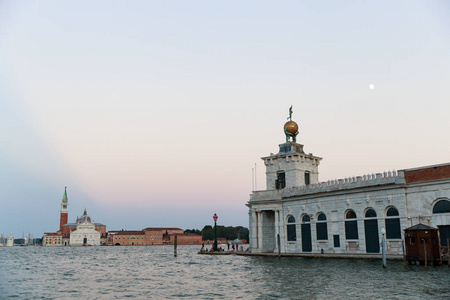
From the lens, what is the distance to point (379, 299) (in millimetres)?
20125

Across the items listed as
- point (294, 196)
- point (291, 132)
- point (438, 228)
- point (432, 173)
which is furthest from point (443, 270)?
point (291, 132)

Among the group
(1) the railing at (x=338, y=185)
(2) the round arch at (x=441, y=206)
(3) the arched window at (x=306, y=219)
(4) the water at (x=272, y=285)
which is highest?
(1) the railing at (x=338, y=185)

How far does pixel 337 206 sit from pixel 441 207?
33.9 feet

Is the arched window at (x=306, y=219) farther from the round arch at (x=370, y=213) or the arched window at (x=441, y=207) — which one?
the arched window at (x=441, y=207)

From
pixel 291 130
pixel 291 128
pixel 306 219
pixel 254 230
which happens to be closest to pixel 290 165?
pixel 291 130

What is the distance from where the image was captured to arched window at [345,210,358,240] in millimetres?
41438

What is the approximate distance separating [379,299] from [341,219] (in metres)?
23.0

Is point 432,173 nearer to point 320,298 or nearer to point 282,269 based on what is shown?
point 282,269

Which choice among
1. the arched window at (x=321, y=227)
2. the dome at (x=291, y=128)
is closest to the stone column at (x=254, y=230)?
the arched window at (x=321, y=227)

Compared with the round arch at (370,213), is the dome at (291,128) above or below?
above

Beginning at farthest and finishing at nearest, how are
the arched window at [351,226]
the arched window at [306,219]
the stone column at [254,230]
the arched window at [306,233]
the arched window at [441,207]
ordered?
the stone column at [254,230] < the arched window at [306,219] < the arched window at [306,233] < the arched window at [351,226] < the arched window at [441,207]

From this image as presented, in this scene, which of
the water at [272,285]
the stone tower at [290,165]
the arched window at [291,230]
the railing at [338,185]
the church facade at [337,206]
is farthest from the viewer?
the stone tower at [290,165]

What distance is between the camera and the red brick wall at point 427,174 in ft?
116

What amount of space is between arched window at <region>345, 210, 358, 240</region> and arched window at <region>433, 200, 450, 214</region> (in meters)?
7.81
